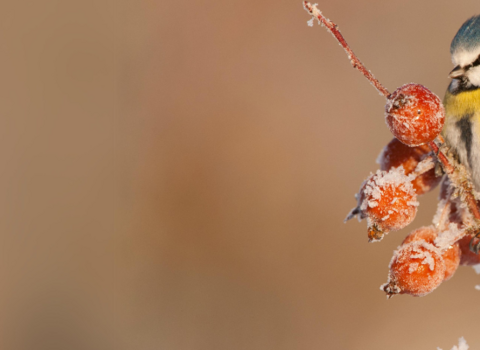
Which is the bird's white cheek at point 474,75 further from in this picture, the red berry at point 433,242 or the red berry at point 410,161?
the red berry at point 433,242

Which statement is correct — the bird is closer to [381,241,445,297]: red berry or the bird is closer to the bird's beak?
the bird's beak

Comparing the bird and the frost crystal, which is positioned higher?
the bird

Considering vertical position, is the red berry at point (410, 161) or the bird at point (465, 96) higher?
the bird at point (465, 96)

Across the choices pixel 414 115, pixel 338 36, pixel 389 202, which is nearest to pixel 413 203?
pixel 389 202

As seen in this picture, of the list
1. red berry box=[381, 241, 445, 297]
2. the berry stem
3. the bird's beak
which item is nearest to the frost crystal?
red berry box=[381, 241, 445, 297]

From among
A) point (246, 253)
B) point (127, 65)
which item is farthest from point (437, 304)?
point (127, 65)

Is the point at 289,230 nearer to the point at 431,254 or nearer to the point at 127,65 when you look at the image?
the point at 127,65

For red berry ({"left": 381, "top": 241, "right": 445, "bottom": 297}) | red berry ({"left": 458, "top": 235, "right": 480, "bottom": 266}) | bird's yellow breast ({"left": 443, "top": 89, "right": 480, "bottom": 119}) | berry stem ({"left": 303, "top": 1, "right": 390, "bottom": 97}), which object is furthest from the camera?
bird's yellow breast ({"left": 443, "top": 89, "right": 480, "bottom": 119})

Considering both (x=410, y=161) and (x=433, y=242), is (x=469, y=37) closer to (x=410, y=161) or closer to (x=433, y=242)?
(x=410, y=161)

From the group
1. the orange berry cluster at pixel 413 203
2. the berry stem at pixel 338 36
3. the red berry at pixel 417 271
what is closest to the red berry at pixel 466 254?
the orange berry cluster at pixel 413 203
